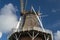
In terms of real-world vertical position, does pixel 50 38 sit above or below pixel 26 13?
below

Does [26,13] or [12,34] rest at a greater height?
[26,13]

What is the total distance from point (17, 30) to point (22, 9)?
1049 centimetres

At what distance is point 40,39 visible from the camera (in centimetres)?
5688

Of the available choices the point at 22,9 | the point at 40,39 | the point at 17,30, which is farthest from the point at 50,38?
the point at 22,9

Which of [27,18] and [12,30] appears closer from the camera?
[12,30]

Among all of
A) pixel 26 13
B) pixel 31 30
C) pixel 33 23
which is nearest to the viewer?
pixel 31 30

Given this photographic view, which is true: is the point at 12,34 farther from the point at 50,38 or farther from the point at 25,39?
the point at 50,38

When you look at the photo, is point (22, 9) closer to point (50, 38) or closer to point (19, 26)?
point (19, 26)

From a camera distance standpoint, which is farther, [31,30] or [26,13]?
[26,13]

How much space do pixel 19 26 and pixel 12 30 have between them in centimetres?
357

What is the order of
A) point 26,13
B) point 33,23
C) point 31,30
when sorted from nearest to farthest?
point 31,30
point 33,23
point 26,13

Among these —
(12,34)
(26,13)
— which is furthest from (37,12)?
(12,34)

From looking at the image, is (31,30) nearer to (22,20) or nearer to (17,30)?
(17,30)

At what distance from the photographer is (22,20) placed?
207 feet
